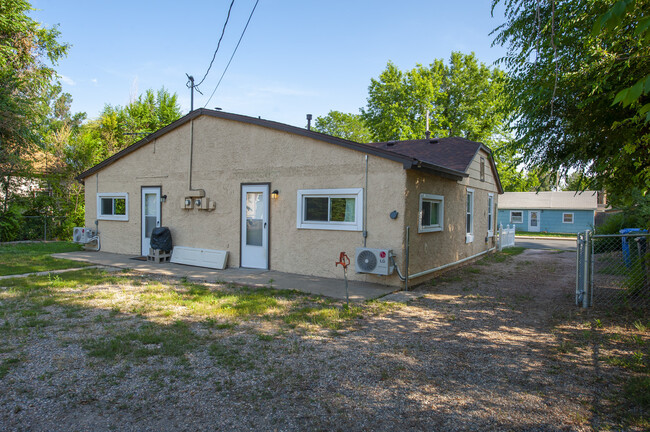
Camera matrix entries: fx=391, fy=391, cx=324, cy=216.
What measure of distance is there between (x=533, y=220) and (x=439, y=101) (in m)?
13.0

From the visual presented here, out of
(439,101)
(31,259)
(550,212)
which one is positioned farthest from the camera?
(550,212)

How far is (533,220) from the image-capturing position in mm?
33125

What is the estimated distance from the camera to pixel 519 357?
450cm

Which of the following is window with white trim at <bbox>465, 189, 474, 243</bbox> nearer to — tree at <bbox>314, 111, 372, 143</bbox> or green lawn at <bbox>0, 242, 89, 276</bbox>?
green lawn at <bbox>0, 242, 89, 276</bbox>

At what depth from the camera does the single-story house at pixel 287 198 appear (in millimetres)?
8281

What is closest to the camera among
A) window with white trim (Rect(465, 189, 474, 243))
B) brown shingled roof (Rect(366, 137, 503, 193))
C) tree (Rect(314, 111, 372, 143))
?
brown shingled roof (Rect(366, 137, 503, 193))

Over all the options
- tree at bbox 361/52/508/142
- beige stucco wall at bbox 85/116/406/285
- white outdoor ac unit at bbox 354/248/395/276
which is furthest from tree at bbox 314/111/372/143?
white outdoor ac unit at bbox 354/248/395/276

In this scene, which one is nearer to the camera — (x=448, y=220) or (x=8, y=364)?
(x=8, y=364)

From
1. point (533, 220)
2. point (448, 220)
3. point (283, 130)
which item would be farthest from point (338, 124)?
point (283, 130)

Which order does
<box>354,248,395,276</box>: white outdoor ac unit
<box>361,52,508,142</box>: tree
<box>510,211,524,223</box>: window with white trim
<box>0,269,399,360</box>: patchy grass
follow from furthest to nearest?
<box>510,211,524,223</box>: window with white trim, <box>361,52,508,142</box>: tree, <box>354,248,395,276</box>: white outdoor ac unit, <box>0,269,399,360</box>: patchy grass

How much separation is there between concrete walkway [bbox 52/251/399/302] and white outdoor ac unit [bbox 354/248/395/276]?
15.4 inches

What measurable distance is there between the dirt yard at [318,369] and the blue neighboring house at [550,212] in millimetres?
29423

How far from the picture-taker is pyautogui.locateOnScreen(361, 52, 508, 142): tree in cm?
2922

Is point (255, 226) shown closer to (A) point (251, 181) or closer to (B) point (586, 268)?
(A) point (251, 181)
